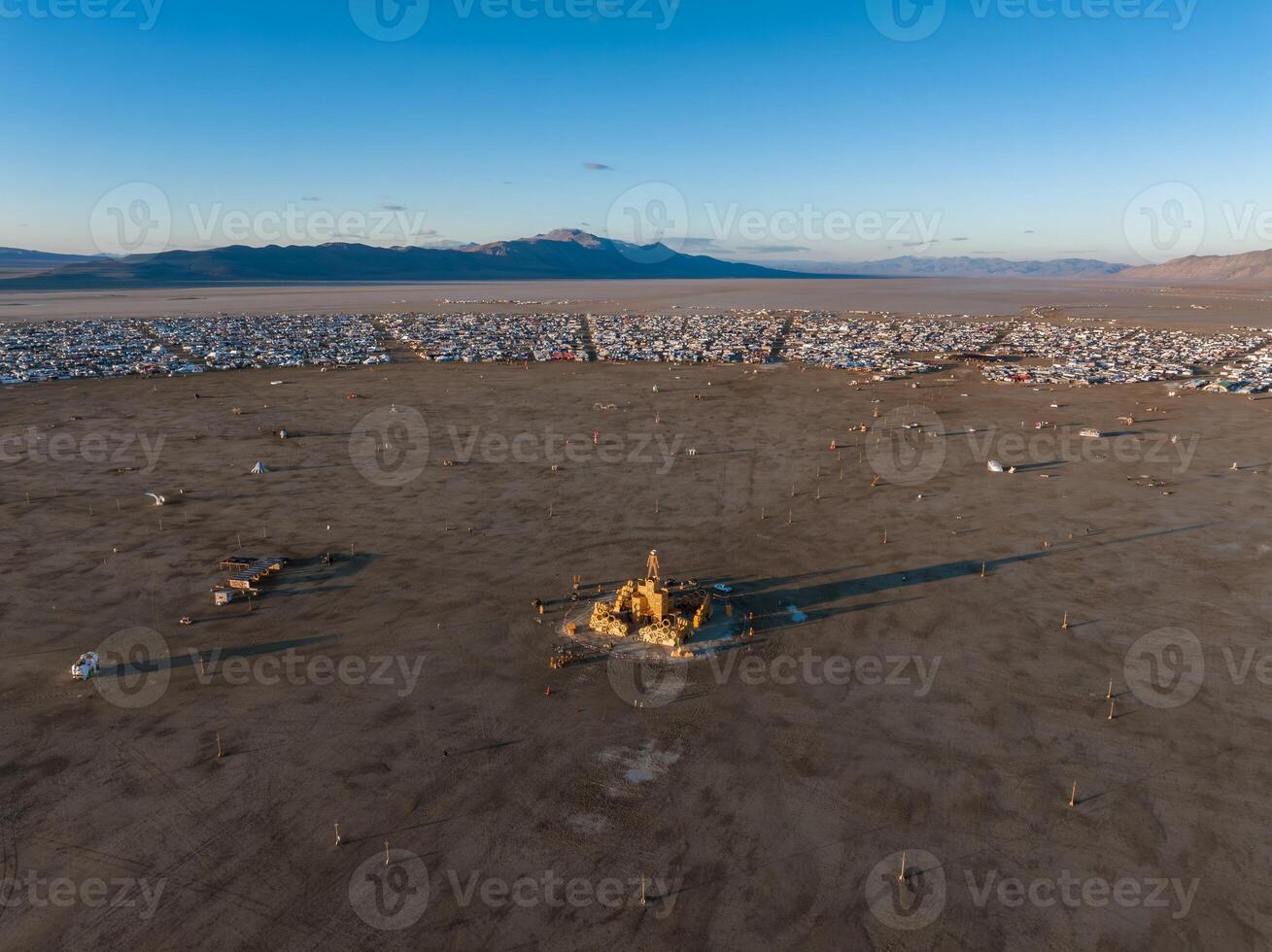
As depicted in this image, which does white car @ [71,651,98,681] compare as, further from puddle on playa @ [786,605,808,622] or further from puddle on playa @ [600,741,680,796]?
puddle on playa @ [786,605,808,622]

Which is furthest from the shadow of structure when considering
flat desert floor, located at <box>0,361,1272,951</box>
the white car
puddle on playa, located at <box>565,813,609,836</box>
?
the white car

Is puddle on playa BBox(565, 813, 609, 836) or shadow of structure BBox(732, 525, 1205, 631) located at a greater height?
shadow of structure BBox(732, 525, 1205, 631)

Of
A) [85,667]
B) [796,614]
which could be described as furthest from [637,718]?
[85,667]

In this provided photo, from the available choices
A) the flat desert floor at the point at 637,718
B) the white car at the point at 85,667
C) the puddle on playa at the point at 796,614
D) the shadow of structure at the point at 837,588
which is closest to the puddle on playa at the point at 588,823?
the flat desert floor at the point at 637,718

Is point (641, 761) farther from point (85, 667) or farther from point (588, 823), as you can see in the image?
point (85, 667)

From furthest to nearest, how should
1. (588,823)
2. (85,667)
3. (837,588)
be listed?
(837,588) → (85,667) → (588,823)

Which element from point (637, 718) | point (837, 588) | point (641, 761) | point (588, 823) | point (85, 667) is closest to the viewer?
point (588, 823)

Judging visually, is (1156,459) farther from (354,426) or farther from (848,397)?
(354,426)

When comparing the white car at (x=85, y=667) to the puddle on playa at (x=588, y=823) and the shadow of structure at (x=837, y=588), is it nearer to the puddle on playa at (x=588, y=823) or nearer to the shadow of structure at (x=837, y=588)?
the puddle on playa at (x=588, y=823)
